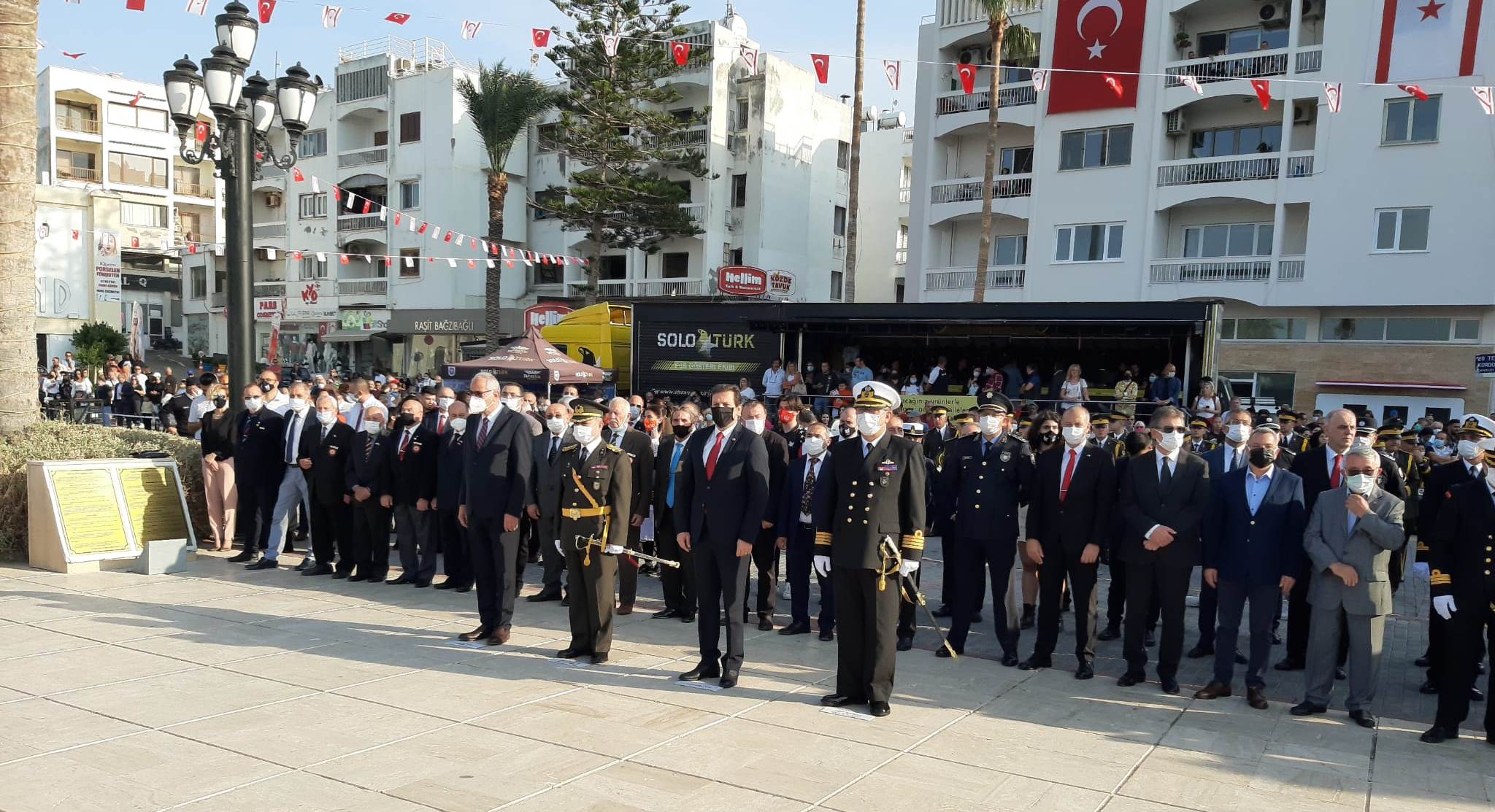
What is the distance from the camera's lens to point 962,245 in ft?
112

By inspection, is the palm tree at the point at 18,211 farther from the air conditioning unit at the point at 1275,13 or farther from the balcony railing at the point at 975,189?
the air conditioning unit at the point at 1275,13

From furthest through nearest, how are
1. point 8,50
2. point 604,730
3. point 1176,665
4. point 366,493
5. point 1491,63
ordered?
point 1491,63, point 8,50, point 366,493, point 1176,665, point 604,730

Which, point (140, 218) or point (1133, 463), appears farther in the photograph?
point (140, 218)

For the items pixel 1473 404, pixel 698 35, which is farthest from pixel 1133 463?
pixel 698 35

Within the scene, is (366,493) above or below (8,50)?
below

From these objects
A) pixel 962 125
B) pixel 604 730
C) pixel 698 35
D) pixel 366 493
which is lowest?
pixel 604 730

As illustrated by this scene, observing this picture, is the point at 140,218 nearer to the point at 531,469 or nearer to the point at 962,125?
the point at 962,125

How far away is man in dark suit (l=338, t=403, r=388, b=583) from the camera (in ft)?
33.4

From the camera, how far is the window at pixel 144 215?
54.6 meters

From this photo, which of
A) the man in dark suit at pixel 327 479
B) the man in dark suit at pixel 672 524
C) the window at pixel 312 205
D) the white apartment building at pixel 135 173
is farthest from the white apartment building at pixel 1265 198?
the white apartment building at pixel 135 173

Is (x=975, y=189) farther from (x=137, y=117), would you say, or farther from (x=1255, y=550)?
(x=137, y=117)

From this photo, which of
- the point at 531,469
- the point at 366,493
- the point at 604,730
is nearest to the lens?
the point at 604,730

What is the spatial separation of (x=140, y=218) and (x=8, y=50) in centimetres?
5160

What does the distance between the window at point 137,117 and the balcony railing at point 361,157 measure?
1799 centimetres
